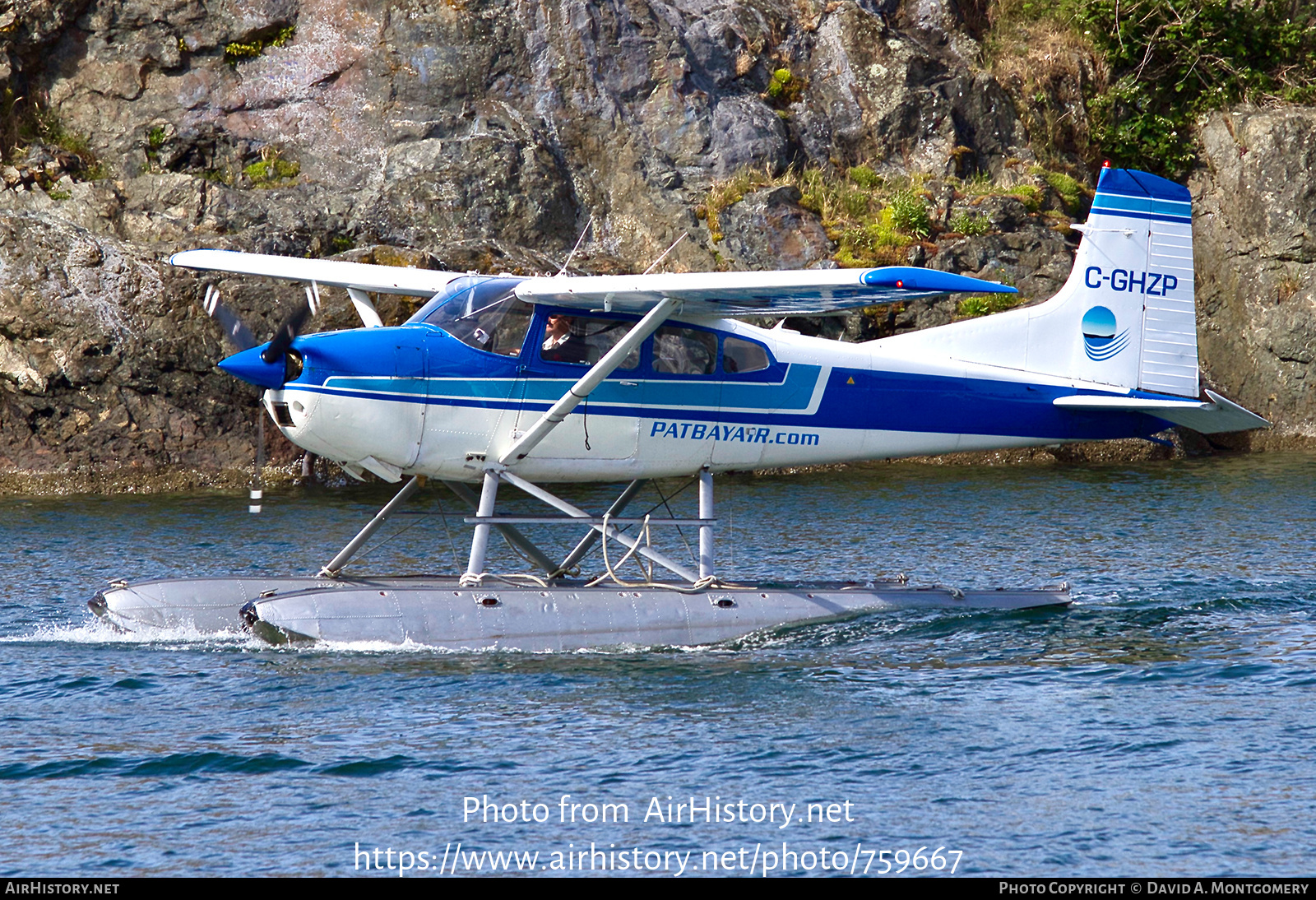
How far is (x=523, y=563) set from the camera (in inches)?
572

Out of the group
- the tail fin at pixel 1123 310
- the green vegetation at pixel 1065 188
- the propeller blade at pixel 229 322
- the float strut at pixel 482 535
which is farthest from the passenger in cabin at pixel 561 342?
the green vegetation at pixel 1065 188

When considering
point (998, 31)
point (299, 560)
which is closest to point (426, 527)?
point (299, 560)

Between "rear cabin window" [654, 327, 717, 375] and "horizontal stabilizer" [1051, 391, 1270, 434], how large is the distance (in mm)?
3288

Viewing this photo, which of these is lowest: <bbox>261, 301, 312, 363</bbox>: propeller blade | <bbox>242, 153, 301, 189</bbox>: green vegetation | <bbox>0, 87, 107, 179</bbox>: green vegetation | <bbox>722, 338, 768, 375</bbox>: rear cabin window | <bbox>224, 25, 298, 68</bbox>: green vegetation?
<bbox>722, 338, 768, 375</bbox>: rear cabin window

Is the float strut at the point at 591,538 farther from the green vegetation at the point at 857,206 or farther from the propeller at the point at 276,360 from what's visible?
the green vegetation at the point at 857,206

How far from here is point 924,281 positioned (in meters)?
9.02

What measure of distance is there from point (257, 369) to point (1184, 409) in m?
7.90

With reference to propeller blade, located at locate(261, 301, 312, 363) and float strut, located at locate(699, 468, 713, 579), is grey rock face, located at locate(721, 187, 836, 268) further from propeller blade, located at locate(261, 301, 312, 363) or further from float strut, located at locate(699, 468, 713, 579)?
propeller blade, located at locate(261, 301, 312, 363)

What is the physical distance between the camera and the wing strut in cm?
1045

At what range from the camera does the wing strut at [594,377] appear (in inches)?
411

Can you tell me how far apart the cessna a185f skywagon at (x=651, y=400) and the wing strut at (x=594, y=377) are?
0.02 m

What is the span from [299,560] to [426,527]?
2.80 metres

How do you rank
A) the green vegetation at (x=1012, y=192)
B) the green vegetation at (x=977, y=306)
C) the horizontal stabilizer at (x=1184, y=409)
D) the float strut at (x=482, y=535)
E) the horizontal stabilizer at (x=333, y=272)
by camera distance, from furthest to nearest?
the green vegetation at (x=1012, y=192), the green vegetation at (x=977, y=306), the horizontal stabilizer at (x=333, y=272), the horizontal stabilizer at (x=1184, y=409), the float strut at (x=482, y=535)

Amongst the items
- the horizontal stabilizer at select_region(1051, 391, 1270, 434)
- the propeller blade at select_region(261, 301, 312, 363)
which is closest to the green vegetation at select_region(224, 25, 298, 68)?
the propeller blade at select_region(261, 301, 312, 363)
